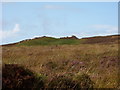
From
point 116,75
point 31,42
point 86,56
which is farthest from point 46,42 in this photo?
point 116,75

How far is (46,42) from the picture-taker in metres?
50.4

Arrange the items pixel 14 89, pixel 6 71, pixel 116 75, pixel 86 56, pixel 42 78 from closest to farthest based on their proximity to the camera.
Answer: pixel 14 89 → pixel 6 71 → pixel 42 78 → pixel 116 75 → pixel 86 56

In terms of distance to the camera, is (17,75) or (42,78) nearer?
(17,75)

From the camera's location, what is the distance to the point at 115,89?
26.7 ft

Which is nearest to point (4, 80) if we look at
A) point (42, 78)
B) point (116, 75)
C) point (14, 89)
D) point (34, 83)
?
point (14, 89)

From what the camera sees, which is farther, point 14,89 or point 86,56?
point 86,56

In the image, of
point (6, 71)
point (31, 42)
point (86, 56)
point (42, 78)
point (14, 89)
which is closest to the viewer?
point (14, 89)

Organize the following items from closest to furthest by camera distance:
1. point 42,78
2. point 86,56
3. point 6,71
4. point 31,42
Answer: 1. point 6,71
2. point 42,78
3. point 86,56
4. point 31,42

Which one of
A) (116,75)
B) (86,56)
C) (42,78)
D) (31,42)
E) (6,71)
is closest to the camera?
(6,71)

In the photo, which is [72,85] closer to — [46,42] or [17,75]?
[17,75]

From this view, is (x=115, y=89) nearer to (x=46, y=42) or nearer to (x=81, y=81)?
(x=81, y=81)

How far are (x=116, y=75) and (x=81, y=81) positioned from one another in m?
2.24

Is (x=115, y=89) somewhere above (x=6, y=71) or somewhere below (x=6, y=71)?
below

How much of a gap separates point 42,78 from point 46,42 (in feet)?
140
